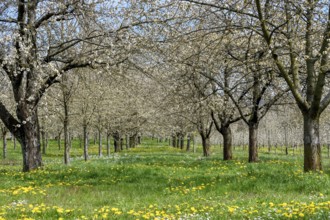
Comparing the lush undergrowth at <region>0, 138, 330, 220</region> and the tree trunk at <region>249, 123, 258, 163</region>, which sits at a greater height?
the tree trunk at <region>249, 123, 258, 163</region>

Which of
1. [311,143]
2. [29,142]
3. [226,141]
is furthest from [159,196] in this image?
[226,141]

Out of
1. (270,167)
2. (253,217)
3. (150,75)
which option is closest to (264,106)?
(270,167)

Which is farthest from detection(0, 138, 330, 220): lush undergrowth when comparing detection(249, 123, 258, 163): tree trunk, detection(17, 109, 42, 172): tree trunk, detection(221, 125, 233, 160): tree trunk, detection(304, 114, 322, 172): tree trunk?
detection(221, 125, 233, 160): tree trunk

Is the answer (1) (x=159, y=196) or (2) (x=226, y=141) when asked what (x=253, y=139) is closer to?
(2) (x=226, y=141)

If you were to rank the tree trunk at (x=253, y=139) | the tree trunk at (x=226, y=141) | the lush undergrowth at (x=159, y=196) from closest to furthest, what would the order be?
1. the lush undergrowth at (x=159, y=196)
2. the tree trunk at (x=253, y=139)
3. the tree trunk at (x=226, y=141)

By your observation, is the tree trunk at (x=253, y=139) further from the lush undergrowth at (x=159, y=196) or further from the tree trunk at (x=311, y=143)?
the tree trunk at (x=311, y=143)

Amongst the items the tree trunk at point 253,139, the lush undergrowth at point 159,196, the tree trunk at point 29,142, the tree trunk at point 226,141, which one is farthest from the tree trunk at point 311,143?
the tree trunk at point 29,142

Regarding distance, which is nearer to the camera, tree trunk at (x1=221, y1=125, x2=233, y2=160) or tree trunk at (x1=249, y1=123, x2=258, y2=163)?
tree trunk at (x1=249, y1=123, x2=258, y2=163)

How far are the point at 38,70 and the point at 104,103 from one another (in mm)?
17688

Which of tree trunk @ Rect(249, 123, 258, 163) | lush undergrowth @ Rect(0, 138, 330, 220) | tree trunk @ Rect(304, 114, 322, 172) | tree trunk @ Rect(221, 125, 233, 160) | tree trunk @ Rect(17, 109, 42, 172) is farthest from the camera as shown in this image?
tree trunk @ Rect(221, 125, 233, 160)

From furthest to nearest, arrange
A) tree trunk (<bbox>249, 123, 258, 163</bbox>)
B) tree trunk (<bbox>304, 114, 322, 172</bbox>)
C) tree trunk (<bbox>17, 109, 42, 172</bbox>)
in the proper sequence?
tree trunk (<bbox>249, 123, 258, 163</bbox>) < tree trunk (<bbox>17, 109, 42, 172</bbox>) < tree trunk (<bbox>304, 114, 322, 172</bbox>)

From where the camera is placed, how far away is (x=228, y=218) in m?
6.14

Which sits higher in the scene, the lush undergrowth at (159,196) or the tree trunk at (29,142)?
the tree trunk at (29,142)

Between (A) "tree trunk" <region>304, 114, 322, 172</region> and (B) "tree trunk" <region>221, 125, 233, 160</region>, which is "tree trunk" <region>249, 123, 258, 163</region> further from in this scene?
(A) "tree trunk" <region>304, 114, 322, 172</region>
